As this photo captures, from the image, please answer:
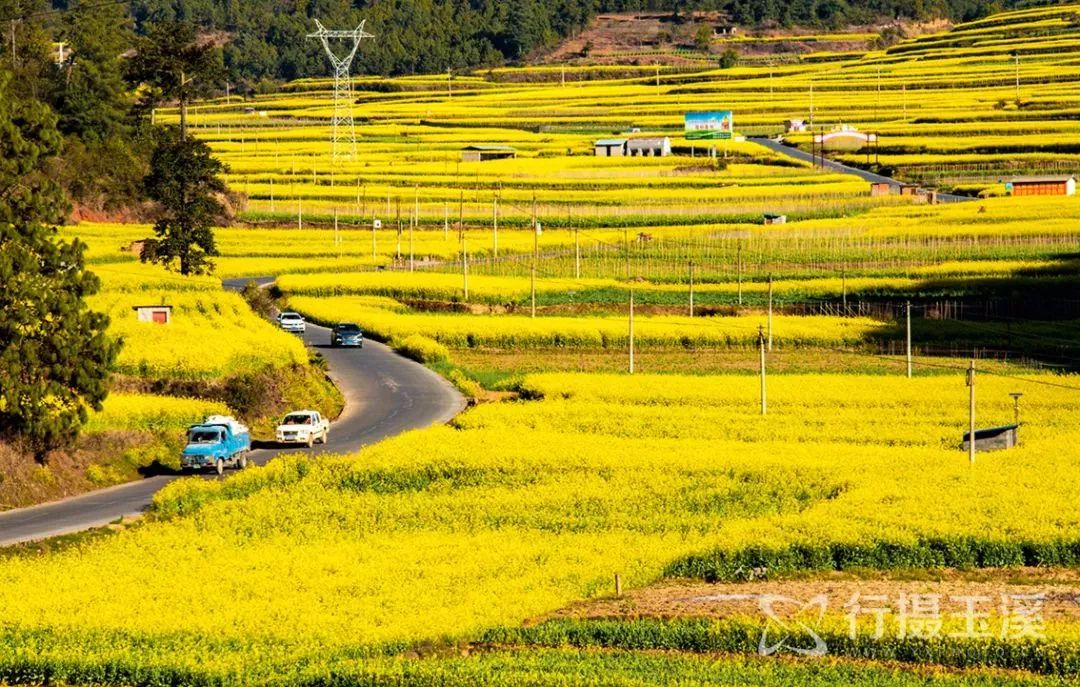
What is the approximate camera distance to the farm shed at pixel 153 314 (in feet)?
275

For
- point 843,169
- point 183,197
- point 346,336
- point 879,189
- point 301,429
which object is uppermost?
point 183,197

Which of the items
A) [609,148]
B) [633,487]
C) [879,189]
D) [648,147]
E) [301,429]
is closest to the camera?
[633,487]

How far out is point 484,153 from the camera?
615 ft

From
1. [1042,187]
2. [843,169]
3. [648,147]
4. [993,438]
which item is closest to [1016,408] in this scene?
[993,438]

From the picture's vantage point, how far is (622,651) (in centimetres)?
3975

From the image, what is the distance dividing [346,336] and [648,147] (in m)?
102

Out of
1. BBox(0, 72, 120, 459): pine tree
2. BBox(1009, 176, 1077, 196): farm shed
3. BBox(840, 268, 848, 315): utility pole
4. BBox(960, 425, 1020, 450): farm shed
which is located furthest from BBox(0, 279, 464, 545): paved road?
BBox(1009, 176, 1077, 196): farm shed

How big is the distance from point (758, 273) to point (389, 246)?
3094 cm

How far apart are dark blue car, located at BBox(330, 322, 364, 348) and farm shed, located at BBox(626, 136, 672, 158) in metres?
100.0

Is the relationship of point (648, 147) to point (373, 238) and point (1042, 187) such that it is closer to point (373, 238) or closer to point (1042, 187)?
point (1042, 187)

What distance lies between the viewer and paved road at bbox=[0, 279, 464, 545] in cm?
5394

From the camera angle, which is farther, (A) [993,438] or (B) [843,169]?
(B) [843,169]

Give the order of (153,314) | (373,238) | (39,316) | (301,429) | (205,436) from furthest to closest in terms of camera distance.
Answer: (373,238), (153,314), (301,429), (205,436), (39,316)

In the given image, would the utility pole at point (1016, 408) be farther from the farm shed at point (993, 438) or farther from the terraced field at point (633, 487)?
the farm shed at point (993, 438)
